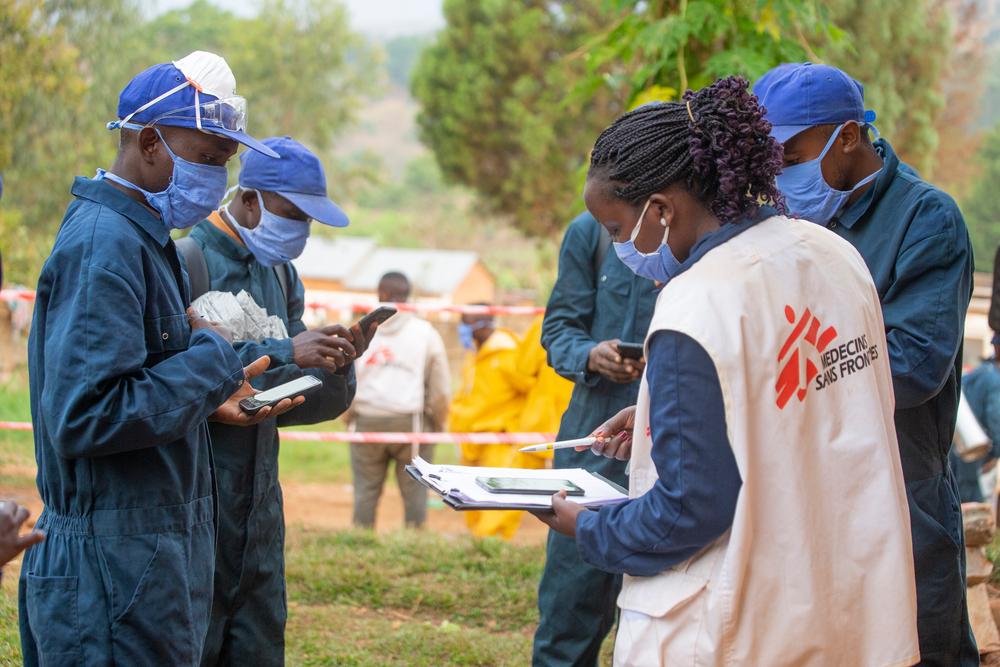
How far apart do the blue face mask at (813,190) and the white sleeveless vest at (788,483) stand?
3.30 feet

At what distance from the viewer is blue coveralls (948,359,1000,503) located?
8953mm

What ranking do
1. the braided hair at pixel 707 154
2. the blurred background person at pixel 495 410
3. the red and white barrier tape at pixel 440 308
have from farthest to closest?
the blurred background person at pixel 495 410 < the red and white barrier tape at pixel 440 308 < the braided hair at pixel 707 154

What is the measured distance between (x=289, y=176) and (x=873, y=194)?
2043mm

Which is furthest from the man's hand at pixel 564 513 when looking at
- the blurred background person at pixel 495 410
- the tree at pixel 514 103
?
the tree at pixel 514 103

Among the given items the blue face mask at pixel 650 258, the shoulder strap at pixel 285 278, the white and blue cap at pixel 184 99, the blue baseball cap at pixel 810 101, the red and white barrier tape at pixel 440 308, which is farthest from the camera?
the red and white barrier tape at pixel 440 308

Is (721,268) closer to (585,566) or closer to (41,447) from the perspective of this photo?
(41,447)

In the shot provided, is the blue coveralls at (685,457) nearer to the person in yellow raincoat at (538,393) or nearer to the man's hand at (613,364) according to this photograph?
the man's hand at (613,364)

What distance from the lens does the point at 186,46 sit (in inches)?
1818

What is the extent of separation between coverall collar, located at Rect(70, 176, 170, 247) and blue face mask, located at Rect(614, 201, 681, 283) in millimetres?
1255

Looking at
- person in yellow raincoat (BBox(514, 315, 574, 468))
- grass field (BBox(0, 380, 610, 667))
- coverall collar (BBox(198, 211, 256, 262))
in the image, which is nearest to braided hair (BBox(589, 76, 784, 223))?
coverall collar (BBox(198, 211, 256, 262))

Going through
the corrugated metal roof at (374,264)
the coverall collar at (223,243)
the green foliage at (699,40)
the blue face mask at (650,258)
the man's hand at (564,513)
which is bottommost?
the man's hand at (564,513)

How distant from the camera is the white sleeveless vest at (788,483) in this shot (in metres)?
2.21

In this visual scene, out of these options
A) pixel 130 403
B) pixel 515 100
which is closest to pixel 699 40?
pixel 130 403

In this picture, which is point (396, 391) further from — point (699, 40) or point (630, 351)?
point (630, 351)
